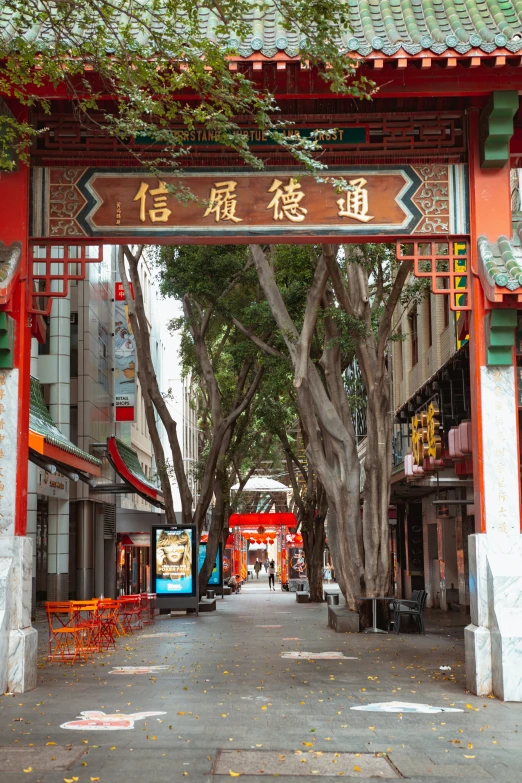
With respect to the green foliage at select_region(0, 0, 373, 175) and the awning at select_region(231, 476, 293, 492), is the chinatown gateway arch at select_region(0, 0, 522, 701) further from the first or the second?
the awning at select_region(231, 476, 293, 492)

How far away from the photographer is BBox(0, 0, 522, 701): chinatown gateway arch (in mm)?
10805

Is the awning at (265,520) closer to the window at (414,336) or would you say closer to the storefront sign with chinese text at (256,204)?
the window at (414,336)

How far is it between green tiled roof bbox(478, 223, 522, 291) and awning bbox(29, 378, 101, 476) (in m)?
7.82

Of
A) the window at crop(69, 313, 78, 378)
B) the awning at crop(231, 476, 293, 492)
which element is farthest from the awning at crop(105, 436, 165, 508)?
the awning at crop(231, 476, 293, 492)

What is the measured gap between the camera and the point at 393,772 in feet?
23.3

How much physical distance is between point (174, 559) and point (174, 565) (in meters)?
0.19

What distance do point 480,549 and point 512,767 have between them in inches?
149

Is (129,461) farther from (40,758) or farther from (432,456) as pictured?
(40,758)

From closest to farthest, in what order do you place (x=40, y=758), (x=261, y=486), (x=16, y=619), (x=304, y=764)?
(x=304, y=764) → (x=40, y=758) → (x=16, y=619) → (x=261, y=486)

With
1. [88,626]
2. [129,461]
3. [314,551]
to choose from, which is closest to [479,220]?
[88,626]

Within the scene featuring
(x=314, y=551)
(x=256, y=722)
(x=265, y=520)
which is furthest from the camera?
(x=265, y=520)

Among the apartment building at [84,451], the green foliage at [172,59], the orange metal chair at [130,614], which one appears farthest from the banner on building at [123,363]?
the green foliage at [172,59]

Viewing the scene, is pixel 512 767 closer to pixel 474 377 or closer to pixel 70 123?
pixel 474 377

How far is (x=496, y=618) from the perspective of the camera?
10492 mm
